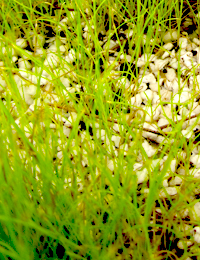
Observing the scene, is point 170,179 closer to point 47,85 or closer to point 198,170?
point 198,170

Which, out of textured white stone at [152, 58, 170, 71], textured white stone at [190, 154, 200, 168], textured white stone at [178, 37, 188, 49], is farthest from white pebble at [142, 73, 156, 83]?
textured white stone at [190, 154, 200, 168]

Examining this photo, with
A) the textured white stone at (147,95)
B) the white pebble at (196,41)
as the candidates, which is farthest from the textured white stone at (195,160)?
the white pebble at (196,41)

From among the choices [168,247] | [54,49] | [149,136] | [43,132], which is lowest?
[168,247]

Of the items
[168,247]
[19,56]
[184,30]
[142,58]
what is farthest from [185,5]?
[168,247]

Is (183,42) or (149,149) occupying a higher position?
(183,42)

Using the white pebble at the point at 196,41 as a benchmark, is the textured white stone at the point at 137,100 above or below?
below

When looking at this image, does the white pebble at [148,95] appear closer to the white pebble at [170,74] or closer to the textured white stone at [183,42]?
the white pebble at [170,74]

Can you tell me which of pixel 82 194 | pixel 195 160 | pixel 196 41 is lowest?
pixel 195 160

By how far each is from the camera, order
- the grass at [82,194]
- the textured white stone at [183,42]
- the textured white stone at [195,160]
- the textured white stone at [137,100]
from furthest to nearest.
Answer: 1. the textured white stone at [183,42]
2. the textured white stone at [137,100]
3. the textured white stone at [195,160]
4. the grass at [82,194]

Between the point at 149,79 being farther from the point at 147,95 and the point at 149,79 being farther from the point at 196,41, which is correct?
the point at 196,41

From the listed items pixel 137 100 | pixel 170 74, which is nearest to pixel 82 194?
pixel 137 100

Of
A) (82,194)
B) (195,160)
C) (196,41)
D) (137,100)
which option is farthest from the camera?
(196,41)
